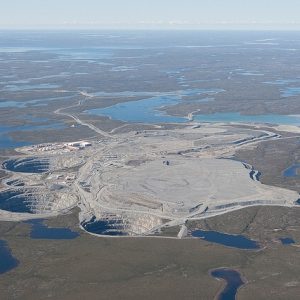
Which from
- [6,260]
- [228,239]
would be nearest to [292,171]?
[228,239]

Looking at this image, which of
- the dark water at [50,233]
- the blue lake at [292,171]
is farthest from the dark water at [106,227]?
the blue lake at [292,171]

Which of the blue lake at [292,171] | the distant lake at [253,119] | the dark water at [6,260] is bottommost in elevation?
the distant lake at [253,119]

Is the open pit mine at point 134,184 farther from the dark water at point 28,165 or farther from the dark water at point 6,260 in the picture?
the dark water at point 6,260

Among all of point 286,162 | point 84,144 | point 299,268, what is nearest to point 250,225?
point 299,268

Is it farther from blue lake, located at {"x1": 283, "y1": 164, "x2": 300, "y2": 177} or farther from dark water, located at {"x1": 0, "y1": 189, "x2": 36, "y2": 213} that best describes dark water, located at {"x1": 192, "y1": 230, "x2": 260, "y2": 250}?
blue lake, located at {"x1": 283, "y1": 164, "x2": 300, "y2": 177}

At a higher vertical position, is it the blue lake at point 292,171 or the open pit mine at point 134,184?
the open pit mine at point 134,184

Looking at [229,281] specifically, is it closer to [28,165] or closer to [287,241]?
[287,241]

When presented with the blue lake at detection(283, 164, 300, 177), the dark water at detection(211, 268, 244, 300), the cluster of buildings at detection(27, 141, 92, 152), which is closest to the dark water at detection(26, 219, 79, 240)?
the dark water at detection(211, 268, 244, 300)
